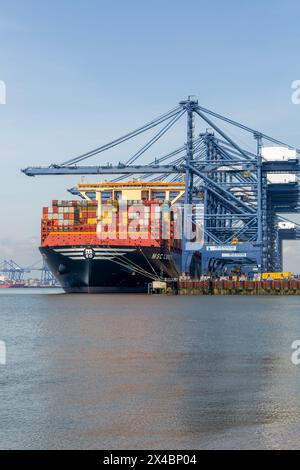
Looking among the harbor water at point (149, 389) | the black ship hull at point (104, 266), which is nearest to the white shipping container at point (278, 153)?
the black ship hull at point (104, 266)

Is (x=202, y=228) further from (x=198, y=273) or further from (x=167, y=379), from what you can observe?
(x=167, y=379)

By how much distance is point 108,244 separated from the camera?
9356cm

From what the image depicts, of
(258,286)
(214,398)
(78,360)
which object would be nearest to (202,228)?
(258,286)

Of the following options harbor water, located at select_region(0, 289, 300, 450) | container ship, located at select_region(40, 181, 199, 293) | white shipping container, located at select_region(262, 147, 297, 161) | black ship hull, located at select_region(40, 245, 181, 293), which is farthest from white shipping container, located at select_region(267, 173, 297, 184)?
harbor water, located at select_region(0, 289, 300, 450)

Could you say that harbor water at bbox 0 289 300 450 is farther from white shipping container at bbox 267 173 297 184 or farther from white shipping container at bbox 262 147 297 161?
white shipping container at bbox 262 147 297 161

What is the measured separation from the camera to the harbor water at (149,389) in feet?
51.6

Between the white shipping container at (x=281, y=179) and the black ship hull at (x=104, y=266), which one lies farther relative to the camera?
the white shipping container at (x=281, y=179)

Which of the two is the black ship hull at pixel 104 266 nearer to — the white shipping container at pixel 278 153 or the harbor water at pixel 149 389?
the white shipping container at pixel 278 153

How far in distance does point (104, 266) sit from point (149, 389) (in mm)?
71396

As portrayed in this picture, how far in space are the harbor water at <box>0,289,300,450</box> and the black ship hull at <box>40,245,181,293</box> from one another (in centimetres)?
5063

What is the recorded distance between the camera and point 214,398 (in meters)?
20.2

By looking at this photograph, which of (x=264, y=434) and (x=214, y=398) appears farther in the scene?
(x=214, y=398)
